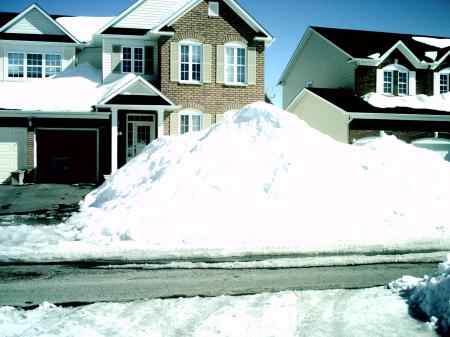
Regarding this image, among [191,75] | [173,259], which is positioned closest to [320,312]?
[173,259]

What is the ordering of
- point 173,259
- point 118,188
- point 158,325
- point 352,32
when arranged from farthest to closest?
1. point 352,32
2. point 118,188
3. point 173,259
4. point 158,325

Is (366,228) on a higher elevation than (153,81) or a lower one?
lower

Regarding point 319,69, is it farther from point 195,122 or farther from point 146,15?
point 146,15

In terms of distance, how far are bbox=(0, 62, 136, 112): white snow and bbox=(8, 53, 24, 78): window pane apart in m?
0.49

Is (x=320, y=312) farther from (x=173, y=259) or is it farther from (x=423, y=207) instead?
(x=423, y=207)

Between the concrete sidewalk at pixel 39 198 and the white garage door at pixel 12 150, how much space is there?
262 centimetres

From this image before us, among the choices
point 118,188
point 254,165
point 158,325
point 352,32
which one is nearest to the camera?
point 158,325

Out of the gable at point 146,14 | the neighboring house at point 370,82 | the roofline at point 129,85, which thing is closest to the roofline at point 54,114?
the roofline at point 129,85

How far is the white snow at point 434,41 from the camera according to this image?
28.5 meters

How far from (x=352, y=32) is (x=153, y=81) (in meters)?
15.1

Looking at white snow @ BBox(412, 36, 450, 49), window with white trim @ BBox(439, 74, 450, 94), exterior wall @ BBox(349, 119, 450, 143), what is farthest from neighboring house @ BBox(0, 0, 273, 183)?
white snow @ BBox(412, 36, 450, 49)

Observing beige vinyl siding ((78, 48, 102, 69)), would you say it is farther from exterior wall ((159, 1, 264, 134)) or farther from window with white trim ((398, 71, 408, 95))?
window with white trim ((398, 71, 408, 95))

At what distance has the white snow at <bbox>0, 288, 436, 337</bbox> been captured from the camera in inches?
170

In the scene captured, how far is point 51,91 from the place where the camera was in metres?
20.8
